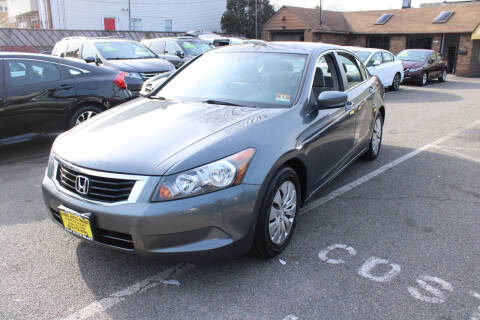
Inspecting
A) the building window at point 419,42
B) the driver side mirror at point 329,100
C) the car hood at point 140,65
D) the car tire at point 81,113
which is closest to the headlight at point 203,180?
the driver side mirror at point 329,100

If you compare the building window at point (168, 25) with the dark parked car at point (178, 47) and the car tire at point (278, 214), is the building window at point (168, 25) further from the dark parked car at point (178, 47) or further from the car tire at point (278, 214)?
the car tire at point (278, 214)

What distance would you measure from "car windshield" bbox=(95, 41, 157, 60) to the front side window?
6.42 meters

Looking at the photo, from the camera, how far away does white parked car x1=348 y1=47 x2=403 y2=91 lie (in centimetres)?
1370

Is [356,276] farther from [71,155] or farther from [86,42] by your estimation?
[86,42]

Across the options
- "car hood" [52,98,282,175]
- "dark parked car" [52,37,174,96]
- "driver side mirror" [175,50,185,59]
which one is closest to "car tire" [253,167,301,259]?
"car hood" [52,98,282,175]

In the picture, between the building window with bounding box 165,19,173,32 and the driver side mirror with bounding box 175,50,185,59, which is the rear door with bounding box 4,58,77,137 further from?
the building window with bounding box 165,19,173,32

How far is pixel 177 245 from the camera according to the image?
264 cm

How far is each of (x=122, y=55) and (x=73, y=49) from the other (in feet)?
5.16

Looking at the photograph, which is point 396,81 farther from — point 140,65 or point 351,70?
point 351,70

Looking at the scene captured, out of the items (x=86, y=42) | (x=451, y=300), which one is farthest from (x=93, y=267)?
(x=86, y=42)

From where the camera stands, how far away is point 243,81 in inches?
155

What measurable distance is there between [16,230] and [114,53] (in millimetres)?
7141

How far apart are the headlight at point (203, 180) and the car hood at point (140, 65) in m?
6.91

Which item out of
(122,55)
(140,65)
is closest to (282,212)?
(140,65)
